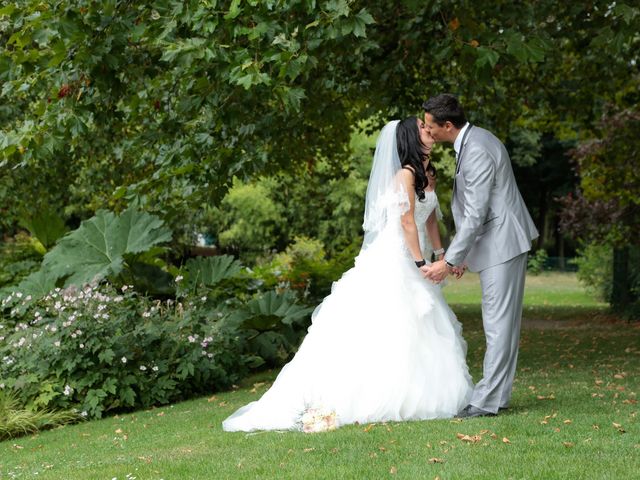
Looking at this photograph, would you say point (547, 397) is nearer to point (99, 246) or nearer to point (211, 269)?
point (211, 269)

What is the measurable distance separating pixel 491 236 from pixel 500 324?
61 centimetres

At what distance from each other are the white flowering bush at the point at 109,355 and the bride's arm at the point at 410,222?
372cm

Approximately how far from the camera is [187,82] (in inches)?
400

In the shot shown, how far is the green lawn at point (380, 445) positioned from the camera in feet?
17.6

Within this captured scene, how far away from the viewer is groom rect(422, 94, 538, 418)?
6531 mm

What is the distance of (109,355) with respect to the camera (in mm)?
9438

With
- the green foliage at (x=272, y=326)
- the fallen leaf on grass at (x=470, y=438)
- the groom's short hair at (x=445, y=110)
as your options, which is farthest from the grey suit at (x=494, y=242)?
the green foliage at (x=272, y=326)

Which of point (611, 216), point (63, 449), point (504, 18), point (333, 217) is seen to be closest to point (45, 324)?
point (63, 449)

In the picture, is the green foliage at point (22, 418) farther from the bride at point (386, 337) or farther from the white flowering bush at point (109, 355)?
the bride at point (386, 337)

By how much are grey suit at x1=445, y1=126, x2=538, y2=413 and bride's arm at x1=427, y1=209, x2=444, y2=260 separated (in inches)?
27.1

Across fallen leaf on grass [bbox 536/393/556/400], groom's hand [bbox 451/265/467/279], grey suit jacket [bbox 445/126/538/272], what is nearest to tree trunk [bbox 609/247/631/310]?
fallen leaf on grass [bbox 536/393/556/400]

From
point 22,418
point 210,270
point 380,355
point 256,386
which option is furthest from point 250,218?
point 380,355

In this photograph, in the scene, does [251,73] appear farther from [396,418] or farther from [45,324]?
[45,324]

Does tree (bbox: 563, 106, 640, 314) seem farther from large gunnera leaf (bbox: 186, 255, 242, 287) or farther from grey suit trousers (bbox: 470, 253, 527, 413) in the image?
grey suit trousers (bbox: 470, 253, 527, 413)
